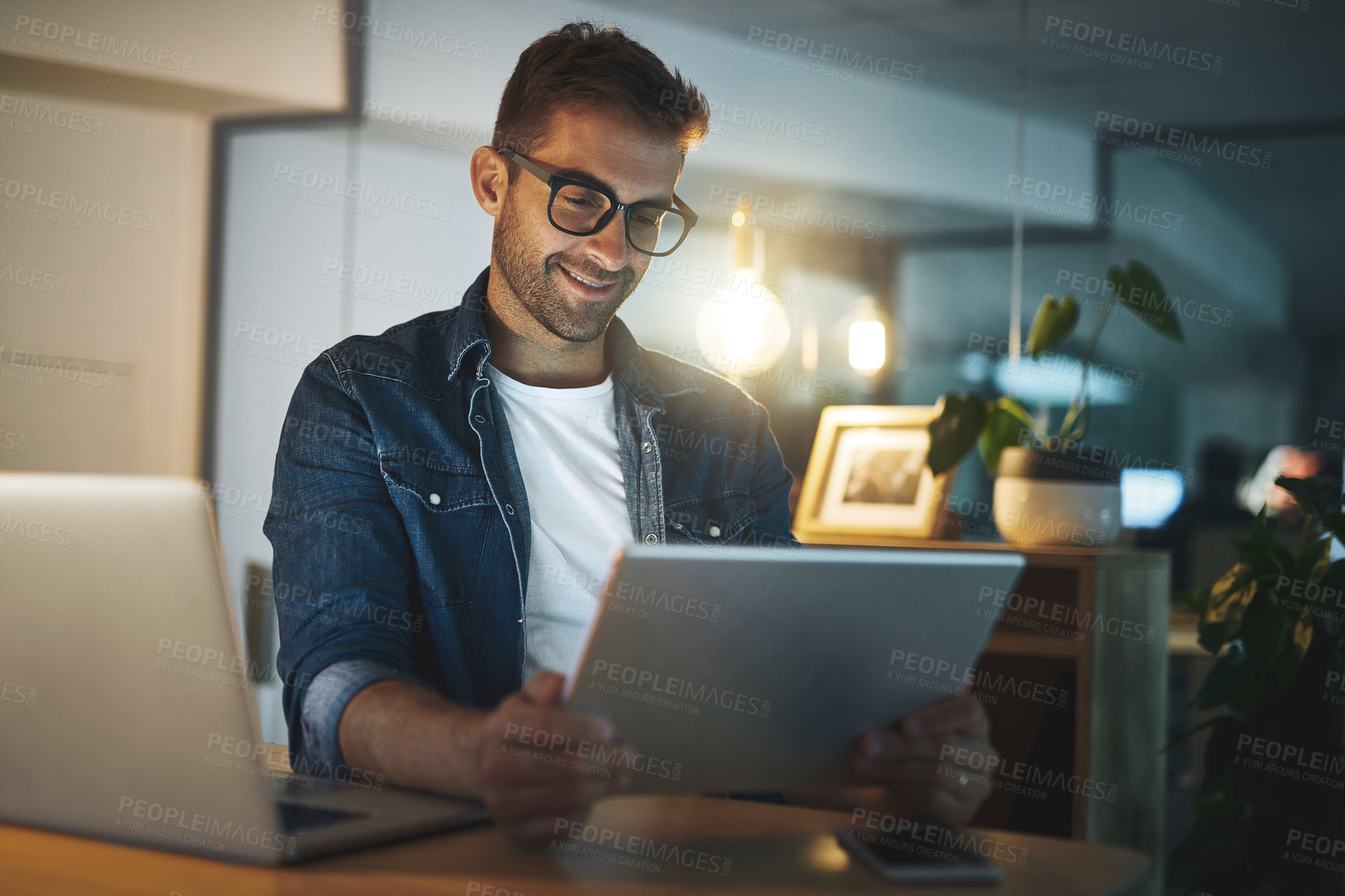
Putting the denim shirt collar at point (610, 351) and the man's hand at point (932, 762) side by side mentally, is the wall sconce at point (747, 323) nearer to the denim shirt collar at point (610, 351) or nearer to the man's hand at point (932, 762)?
the denim shirt collar at point (610, 351)

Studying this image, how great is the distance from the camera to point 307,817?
0.91 metres

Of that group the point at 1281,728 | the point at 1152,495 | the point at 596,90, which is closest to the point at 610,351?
the point at 596,90

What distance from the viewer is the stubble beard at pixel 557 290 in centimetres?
170

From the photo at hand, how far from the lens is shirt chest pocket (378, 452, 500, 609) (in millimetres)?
1473

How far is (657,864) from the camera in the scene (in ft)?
2.88

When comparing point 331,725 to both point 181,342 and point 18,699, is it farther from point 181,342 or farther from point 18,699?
point 181,342

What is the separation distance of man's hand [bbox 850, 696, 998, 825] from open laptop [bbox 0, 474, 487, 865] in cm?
47

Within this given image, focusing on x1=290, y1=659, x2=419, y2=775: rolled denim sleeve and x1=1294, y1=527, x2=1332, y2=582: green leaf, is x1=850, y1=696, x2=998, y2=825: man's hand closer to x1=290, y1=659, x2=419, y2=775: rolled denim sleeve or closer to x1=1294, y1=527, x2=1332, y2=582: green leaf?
x1=290, y1=659, x2=419, y2=775: rolled denim sleeve

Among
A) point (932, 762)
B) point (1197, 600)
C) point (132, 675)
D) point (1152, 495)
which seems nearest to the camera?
point (132, 675)

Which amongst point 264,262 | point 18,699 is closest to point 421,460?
point 18,699

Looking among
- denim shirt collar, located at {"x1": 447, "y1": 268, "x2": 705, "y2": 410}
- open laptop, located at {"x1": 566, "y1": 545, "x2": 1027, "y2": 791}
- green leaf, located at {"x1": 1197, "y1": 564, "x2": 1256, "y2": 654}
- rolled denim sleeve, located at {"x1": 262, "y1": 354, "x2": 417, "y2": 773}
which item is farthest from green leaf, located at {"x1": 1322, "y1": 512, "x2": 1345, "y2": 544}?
rolled denim sleeve, located at {"x1": 262, "y1": 354, "x2": 417, "y2": 773}

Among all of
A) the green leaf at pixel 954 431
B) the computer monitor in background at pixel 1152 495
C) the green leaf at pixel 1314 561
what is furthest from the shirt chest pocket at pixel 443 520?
the computer monitor in background at pixel 1152 495

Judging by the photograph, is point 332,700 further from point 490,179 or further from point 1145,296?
point 1145,296

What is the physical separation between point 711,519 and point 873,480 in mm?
1181
